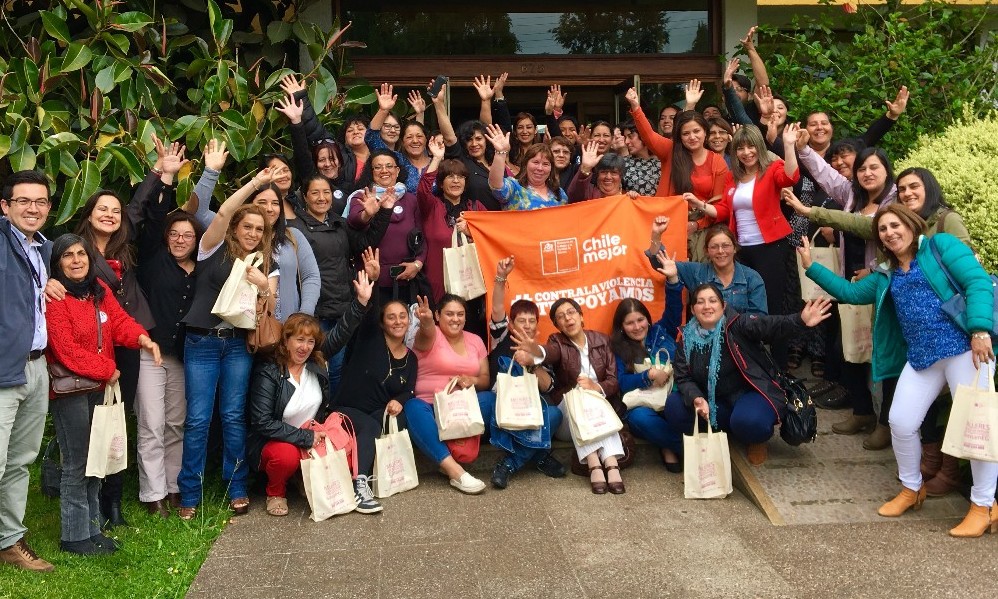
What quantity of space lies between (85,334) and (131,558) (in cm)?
125

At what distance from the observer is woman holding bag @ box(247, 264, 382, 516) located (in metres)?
5.73

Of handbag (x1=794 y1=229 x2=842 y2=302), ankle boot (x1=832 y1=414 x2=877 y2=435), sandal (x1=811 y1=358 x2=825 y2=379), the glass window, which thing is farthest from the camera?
the glass window

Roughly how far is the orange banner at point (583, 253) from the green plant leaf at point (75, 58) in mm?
3050

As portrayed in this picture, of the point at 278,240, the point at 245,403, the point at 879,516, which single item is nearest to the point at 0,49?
the point at 278,240

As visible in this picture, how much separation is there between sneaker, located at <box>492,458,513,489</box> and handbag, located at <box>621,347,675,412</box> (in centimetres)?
92

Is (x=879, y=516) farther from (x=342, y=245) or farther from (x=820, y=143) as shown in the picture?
(x=342, y=245)

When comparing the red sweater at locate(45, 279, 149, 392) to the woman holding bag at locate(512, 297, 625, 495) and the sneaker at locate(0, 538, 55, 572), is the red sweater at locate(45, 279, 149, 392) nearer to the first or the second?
the sneaker at locate(0, 538, 55, 572)

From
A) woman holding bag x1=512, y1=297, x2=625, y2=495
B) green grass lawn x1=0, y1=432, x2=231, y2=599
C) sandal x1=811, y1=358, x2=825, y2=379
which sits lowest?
green grass lawn x1=0, y1=432, x2=231, y2=599

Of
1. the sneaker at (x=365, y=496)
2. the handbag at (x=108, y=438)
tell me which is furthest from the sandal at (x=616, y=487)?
the handbag at (x=108, y=438)

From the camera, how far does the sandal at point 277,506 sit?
227 inches

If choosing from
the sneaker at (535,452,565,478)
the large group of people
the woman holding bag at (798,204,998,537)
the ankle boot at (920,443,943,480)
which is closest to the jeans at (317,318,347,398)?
the large group of people

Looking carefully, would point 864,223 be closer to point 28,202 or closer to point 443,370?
point 443,370

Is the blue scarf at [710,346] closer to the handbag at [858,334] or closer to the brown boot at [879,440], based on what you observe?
the handbag at [858,334]

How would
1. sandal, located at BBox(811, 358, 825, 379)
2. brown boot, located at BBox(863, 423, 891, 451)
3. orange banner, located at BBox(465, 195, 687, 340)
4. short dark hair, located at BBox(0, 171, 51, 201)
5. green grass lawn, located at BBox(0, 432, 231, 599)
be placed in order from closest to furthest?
green grass lawn, located at BBox(0, 432, 231, 599)
short dark hair, located at BBox(0, 171, 51, 201)
brown boot, located at BBox(863, 423, 891, 451)
orange banner, located at BBox(465, 195, 687, 340)
sandal, located at BBox(811, 358, 825, 379)
